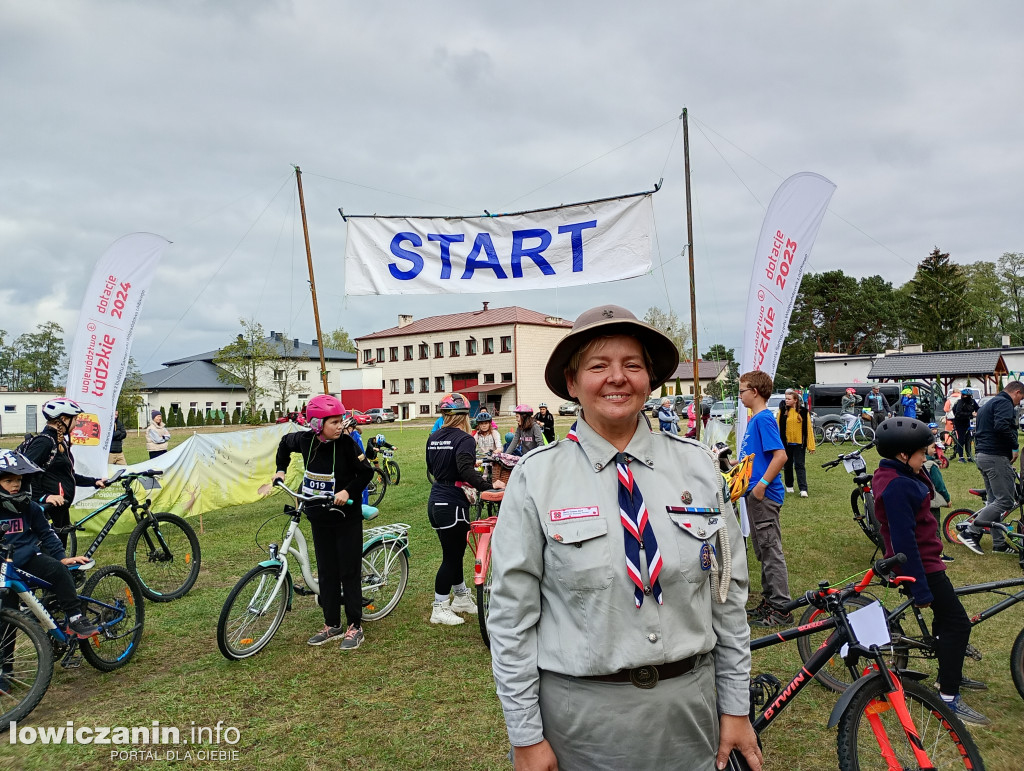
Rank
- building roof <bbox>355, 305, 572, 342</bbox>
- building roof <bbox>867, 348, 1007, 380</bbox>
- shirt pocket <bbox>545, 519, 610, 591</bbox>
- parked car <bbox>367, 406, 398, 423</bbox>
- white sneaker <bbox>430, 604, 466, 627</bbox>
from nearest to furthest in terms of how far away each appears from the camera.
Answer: shirt pocket <bbox>545, 519, 610, 591</bbox>, white sneaker <bbox>430, 604, 466, 627</bbox>, building roof <bbox>867, 348, 1007, 380</bbox>, parked car <bbox>367, 406, 398, 423</bbox>, building roof <bbox>355, 305, 572, 342</bbox>

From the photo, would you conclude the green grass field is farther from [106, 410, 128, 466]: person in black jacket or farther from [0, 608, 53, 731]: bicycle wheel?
[106, 410, 128, 466]: person in black jacket

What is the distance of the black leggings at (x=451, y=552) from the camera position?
596cm

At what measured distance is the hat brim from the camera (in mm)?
1897

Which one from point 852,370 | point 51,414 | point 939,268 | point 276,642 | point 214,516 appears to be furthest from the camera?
point 939,268

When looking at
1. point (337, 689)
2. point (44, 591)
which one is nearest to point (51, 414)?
point (44, 591)

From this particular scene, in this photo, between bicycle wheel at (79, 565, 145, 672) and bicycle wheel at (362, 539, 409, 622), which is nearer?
bicycle wheel at (79, 565, 145, 672)

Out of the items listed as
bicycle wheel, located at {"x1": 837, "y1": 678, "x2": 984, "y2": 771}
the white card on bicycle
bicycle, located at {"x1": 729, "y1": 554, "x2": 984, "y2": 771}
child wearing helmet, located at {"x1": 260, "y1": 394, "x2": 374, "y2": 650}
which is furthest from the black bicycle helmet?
child wearing helmet, located at {"x1": 260, "y1": 394, "x2": 374, "y2": 650}

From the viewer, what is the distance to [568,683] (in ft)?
5.76

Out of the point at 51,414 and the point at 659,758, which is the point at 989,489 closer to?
the point at 659,758

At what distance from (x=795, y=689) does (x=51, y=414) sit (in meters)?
6.57

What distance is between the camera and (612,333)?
76.2 inches

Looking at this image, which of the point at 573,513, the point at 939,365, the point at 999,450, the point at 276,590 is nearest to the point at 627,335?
the point at 573,513

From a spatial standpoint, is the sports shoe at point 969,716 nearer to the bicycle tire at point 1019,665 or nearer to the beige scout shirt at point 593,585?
the bicycle tire at point 1019,665

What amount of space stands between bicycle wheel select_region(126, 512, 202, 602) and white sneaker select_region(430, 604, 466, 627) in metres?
3.01
